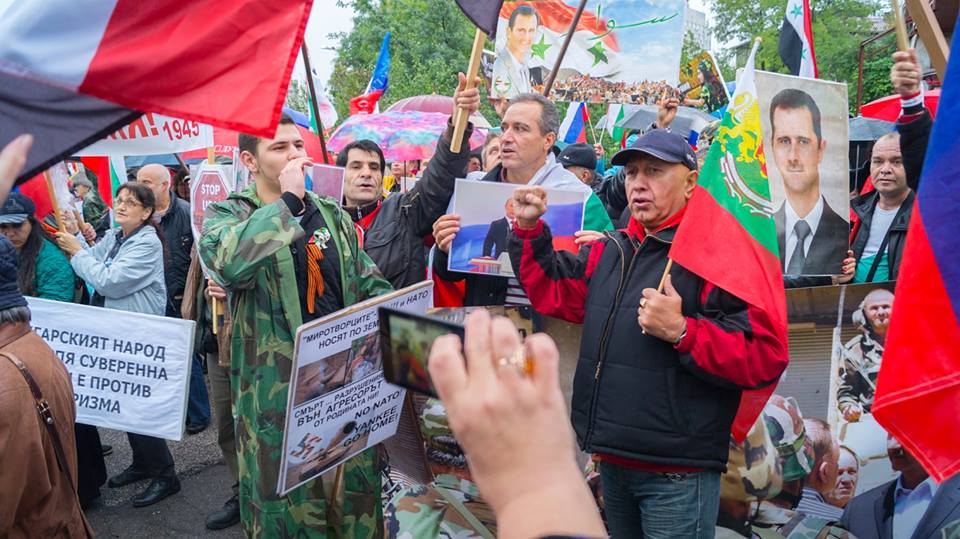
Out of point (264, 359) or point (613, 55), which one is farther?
point (613, 55)

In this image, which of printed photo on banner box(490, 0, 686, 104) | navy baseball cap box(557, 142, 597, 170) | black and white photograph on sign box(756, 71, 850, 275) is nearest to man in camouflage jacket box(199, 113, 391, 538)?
black and white photograph on sign box(756, 71, 850, 275)

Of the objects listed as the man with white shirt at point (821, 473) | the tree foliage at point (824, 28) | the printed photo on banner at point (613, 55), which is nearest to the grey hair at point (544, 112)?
the man with white shirt at point (821, 473)

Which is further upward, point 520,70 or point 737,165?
point 520,70

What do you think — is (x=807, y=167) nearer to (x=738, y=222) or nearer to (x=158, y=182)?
(x=738, y=222)

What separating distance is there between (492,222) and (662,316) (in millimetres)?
1209

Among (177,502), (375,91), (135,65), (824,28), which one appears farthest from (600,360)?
(824,28)

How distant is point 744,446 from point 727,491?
220 mm

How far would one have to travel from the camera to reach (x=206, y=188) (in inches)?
188

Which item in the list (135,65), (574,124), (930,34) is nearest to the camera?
(135,65)

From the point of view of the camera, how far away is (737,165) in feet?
8.80

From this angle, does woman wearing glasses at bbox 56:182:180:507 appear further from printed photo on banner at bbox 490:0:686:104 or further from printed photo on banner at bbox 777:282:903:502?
printed photo on banner at bbox 777:282:903:502

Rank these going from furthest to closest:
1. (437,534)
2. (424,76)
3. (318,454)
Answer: (424,76) < (437,534) < (318,454)

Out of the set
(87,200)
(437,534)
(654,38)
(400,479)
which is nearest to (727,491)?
(437,534)

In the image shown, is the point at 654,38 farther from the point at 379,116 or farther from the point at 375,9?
the point at 375,9
